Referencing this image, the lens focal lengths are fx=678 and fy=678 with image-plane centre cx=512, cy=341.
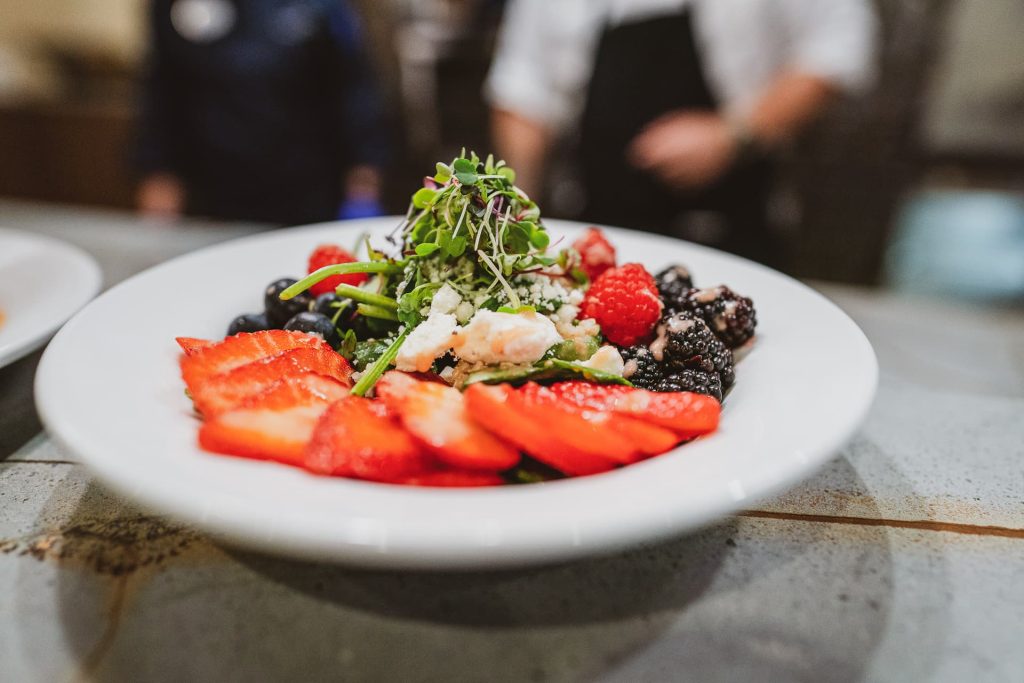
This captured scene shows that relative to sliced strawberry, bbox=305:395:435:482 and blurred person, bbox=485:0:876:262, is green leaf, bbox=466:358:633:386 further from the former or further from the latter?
blurred person, bbox=485:0:876:262

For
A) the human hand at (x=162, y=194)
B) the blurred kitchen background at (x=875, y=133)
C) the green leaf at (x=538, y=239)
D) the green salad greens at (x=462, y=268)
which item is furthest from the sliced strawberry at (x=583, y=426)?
the blurred kitchen background at (x=875, y=133)

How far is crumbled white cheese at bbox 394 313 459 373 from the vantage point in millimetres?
1008

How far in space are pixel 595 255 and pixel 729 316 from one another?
12.1 inches

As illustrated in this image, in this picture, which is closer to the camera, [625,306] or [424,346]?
[424,346]

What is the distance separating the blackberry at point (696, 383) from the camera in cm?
100

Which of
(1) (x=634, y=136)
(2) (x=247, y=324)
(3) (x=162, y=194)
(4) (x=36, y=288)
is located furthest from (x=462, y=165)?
(3) (x=162, y=194)

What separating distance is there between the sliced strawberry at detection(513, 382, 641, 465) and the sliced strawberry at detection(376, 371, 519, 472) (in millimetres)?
59

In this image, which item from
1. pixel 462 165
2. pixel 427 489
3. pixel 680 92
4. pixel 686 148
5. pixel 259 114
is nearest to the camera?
pixel 427 489

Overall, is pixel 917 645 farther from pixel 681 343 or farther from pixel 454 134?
pixel 454 134

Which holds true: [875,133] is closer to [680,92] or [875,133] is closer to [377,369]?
A: [680,92]

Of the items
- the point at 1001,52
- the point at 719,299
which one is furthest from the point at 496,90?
the point at 1001,52

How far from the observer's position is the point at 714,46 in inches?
98.4

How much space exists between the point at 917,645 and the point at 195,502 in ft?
2.50

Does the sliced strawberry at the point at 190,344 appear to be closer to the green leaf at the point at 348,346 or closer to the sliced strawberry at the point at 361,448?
the green leaf at the point at 348,346
